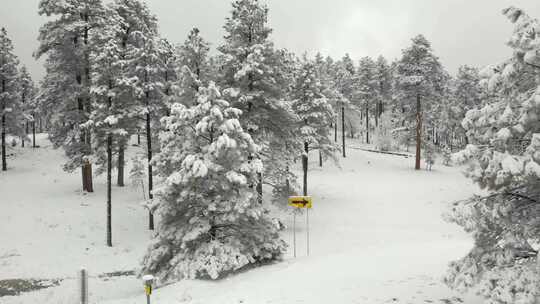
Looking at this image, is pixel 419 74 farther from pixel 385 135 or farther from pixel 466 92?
pixel 466 92

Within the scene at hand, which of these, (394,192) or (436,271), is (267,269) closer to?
(436,271)

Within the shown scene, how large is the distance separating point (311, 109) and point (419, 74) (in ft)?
49.4

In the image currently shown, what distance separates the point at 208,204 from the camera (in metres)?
13.2

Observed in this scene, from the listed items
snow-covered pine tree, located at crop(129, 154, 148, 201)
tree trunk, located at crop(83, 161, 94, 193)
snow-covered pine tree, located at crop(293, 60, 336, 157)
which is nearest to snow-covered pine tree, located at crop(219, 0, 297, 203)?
snow-covered pine tree, located at crop(293, 60, 336, 157)

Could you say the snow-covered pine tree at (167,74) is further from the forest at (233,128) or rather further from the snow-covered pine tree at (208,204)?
the snow-covered pine tree at (208,204)

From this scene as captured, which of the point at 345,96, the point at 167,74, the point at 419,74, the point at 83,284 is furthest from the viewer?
the point at 345,96

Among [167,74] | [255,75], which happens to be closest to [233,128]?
[255,75]

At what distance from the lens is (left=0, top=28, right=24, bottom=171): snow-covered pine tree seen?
32.7 meters

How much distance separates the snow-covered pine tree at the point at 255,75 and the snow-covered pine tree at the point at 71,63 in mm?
11438

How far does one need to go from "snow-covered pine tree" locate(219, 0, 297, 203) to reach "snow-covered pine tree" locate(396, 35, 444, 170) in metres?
21.8

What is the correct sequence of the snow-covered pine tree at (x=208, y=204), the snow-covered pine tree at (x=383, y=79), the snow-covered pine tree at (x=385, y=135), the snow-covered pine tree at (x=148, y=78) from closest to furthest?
the snow-covered pine tree at (x=208, y=204) → the snow-covered pine tree at (x=148, y=78) → the snow-covered pine tree at (x=385, y=135) → the snow-covered pine tree at (x=383, y=79)

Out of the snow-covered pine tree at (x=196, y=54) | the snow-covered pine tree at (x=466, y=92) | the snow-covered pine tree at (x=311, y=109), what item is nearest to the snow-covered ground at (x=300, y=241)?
the snow-covered pine tree at (x=311, y=109)

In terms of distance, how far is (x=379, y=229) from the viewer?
23.8 m

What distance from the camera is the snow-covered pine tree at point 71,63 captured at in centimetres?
2544
